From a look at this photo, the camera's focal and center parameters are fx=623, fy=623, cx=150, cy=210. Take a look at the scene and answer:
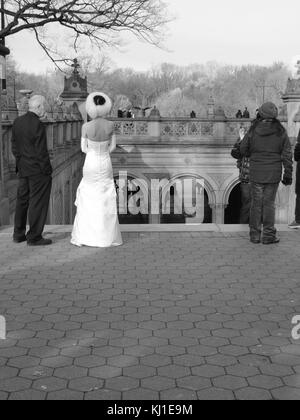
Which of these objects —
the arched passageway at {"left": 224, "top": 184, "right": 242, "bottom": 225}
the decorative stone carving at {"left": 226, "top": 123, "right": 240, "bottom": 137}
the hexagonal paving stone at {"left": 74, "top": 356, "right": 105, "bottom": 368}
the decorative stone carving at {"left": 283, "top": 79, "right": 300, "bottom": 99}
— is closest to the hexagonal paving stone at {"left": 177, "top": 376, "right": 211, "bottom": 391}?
the hexagonal paving stone at {"left": 74, "top": 356, "right": 105, "bottom": 368}

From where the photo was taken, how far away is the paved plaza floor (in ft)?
12.4

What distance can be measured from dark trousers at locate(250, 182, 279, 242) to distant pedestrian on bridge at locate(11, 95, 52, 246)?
8.54ft

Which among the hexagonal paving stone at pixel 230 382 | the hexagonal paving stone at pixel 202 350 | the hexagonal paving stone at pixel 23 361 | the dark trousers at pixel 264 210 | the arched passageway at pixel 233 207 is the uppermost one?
the dark trousers at pixel 264 210

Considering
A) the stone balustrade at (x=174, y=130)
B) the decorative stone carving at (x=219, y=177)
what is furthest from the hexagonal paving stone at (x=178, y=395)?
the decorative stone carving at (x=219, y=177)

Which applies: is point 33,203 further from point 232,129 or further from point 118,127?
point 232,129

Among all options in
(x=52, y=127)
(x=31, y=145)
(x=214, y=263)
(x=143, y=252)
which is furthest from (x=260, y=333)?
(x=52, y=127)

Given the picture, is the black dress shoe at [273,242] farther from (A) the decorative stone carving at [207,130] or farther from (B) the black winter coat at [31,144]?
(A) the decorative stone carving at [207,130]

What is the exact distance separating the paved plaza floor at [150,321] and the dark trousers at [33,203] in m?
0.24

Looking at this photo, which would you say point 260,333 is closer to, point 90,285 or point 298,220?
point 90,285

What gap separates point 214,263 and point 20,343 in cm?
296

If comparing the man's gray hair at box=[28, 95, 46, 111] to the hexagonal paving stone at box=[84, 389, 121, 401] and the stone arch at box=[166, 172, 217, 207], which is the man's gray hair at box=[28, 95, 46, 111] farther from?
the stone arch at box=[166, 172, 217, 207]

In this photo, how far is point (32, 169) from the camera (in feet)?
24.8

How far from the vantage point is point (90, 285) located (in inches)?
234

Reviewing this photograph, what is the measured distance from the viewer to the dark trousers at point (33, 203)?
7621 mm
